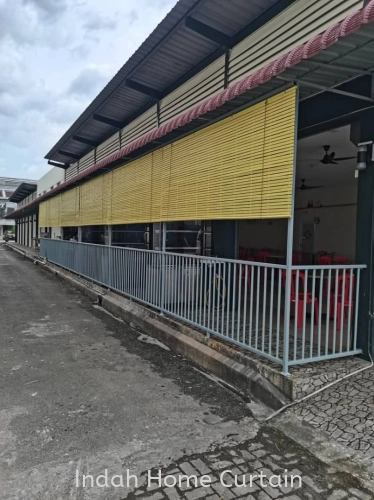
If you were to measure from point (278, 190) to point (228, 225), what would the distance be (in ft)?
9.30

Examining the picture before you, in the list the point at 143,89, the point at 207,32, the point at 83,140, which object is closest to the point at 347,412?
the point at 207,32

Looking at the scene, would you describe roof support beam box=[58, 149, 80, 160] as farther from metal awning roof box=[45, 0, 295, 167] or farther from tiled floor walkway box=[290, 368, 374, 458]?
tiled floor walkway box=[290, 368, 374, 458]

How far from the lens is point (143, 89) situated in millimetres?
7949

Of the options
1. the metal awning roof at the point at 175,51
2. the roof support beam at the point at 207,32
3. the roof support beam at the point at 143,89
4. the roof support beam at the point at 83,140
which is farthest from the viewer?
the roof support beam at the point at 83,140

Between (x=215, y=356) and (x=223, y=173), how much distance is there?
217 cm

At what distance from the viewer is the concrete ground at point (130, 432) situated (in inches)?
92.2

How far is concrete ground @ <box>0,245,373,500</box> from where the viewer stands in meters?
2.34

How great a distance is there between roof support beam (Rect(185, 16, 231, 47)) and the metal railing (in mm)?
3385

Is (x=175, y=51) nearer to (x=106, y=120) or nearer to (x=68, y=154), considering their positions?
(x=106, y=120)

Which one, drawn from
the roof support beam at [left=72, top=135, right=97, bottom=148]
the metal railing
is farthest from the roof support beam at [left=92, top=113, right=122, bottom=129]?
the metal railing

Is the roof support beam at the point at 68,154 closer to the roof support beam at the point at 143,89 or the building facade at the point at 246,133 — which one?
the building facade at the point at 246,133

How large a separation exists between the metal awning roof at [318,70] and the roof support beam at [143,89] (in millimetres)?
3713

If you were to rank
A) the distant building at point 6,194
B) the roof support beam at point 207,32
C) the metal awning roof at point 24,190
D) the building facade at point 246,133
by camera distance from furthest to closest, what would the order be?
the distant building at point 6,194 < the metal awning roof at point 24,190 < the roof support beam at point 207,32 < the building facade at point 246,133

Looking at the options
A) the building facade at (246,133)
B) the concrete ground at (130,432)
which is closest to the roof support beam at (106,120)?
the building facade at (246,133)
